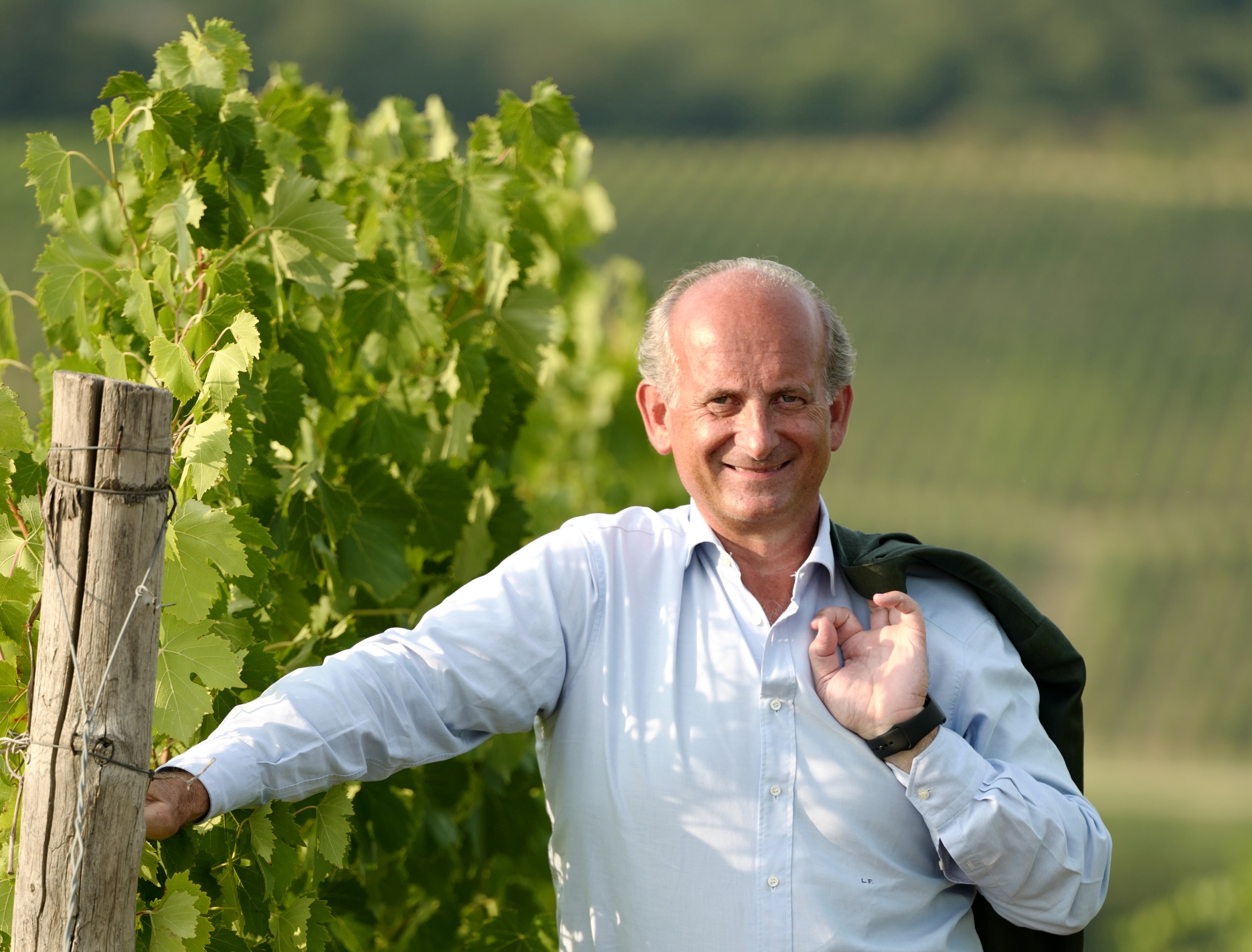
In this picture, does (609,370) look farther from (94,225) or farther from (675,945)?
(675,945)

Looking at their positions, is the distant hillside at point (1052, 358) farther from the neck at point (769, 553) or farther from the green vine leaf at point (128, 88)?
the green vine leaf at point (128, 88)

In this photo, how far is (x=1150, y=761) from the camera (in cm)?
1316

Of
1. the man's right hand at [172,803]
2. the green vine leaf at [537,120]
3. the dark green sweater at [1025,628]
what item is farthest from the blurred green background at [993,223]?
the man's right hand at [172,803]

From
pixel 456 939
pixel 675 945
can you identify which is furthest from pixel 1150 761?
pixel 675 945

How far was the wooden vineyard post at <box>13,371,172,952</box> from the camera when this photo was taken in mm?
1719

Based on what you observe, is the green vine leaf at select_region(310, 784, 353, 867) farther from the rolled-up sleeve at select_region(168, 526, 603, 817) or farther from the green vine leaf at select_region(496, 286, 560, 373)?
the green vine leaf at select_region(496, 286, 560, 373)

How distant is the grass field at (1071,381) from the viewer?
13.6 metres

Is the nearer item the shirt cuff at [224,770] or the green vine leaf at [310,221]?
the shirt cuff at [224,770]

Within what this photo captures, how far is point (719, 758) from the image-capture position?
227 cm

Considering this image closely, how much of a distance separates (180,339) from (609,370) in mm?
4287

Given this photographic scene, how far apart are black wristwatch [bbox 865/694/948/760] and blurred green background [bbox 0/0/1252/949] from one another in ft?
36.7

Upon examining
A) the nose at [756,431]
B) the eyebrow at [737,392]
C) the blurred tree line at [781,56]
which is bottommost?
the nose at [756,431]

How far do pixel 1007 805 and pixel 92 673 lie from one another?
1.44 m

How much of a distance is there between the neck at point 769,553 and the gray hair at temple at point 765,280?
26 cm
